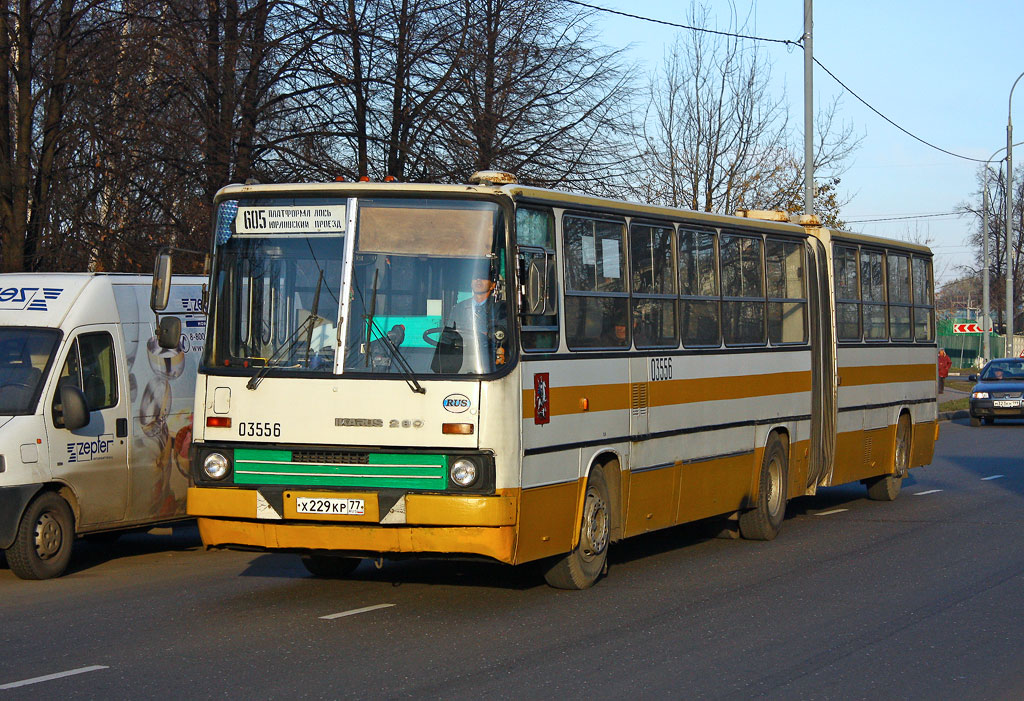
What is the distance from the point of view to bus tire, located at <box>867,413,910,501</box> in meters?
17.4

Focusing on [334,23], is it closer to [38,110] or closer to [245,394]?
[38,110]

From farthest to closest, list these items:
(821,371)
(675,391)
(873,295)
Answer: (873,295), (821,371), (675,391)

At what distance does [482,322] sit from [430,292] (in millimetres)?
389

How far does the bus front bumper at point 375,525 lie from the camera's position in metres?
8.86

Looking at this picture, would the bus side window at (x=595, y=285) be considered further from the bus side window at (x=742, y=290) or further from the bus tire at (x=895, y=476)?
the bus tire at (x=895, y=476)

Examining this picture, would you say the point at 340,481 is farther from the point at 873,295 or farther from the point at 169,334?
the point at 873,295

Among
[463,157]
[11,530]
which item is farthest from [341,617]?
[463,157]

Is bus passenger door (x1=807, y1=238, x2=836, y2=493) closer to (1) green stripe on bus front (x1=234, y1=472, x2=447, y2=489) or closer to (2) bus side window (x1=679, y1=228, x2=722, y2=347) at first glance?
(2) bus side window (x1=679, y1=228, x2=722, y2=347)

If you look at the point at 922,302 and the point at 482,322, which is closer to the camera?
the point at 482,322

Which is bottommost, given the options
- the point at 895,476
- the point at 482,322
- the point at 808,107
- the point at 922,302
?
the point at 895,476

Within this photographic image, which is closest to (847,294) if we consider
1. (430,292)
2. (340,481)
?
(430,292)

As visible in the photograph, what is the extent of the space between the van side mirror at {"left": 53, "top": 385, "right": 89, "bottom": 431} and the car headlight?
94.3 inches

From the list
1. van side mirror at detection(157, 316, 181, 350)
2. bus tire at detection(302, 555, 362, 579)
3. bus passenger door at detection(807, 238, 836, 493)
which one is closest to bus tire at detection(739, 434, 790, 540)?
bus passenger door at detection(807, 238, 836, 493)

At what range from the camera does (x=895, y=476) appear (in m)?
17.5
